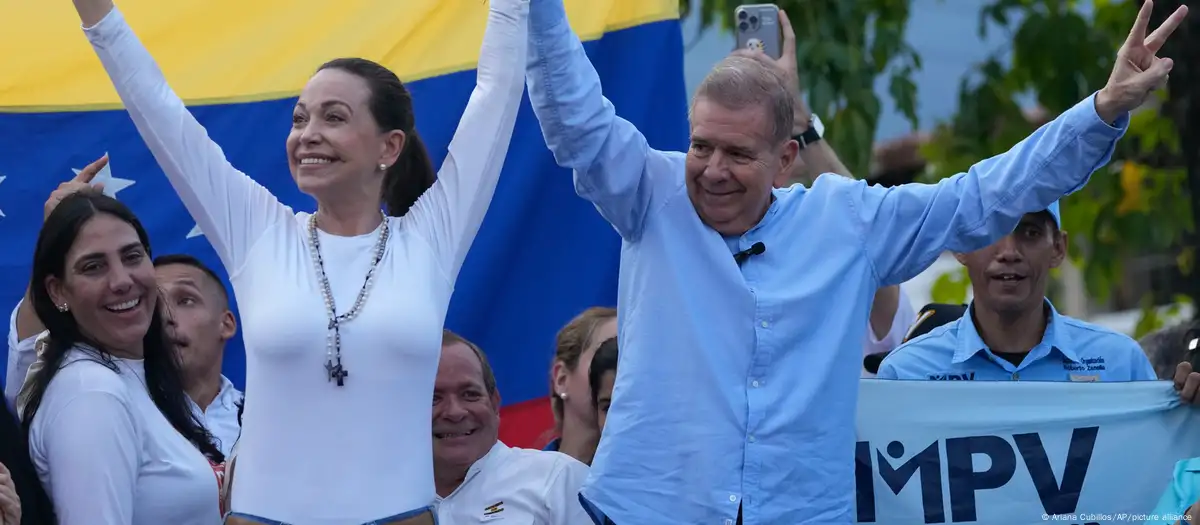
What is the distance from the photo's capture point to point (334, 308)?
342cm

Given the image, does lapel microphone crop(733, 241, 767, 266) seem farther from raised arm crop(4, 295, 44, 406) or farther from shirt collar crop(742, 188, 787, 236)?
raised arm crop(4, 295, 44, 406)

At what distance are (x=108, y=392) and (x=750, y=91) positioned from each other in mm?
1575

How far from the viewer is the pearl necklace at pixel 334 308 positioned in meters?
3.37

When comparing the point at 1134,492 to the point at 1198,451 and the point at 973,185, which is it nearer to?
the point at 1198,451

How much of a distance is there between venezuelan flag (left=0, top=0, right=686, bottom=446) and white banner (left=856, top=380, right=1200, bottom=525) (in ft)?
3.85

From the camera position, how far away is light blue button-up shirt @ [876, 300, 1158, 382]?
194 inches

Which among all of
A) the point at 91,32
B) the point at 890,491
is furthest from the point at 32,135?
the point at 890,491

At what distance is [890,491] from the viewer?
4.74 m

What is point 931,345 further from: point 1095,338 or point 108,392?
point 108,392

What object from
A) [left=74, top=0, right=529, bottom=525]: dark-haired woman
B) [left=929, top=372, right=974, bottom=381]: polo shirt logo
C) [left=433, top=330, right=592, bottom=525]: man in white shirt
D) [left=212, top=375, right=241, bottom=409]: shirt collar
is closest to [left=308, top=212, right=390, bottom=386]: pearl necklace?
[left=74, top=0, right=529, bottom=525]: dark-haired woman

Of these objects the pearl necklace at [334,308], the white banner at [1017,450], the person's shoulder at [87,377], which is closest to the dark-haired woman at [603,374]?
the white banner at [1017,450]

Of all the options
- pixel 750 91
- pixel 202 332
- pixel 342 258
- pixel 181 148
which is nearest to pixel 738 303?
pixel 750 91

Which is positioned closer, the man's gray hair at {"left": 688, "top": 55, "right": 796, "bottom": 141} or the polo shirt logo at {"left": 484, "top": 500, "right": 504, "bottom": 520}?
the man's gray hair at {"left": 688, "top": 55, "right": 796, "bottom": 141}

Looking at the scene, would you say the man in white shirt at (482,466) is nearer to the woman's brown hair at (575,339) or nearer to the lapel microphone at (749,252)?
the woman's brown hair at (575,339)
